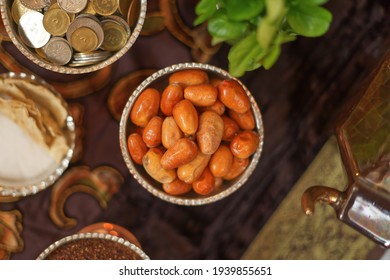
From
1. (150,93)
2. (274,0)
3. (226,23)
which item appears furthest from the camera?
(150,93)

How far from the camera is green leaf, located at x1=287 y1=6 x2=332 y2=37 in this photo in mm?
548

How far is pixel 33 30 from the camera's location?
775mm

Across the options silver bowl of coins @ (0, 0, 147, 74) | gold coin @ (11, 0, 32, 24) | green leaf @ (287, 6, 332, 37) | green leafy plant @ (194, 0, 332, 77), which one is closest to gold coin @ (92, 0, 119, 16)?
silver bowl of coins @ (0, 0, 147, 74)

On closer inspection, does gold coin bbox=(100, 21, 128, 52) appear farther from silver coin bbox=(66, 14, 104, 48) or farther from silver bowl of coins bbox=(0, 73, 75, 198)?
silver bowl of coins bbox=(0, 73, 75, 198)

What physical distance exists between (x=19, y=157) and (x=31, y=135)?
41 mm

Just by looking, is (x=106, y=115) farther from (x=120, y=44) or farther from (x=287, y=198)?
(x=287, y=198)

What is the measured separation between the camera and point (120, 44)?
79 cm

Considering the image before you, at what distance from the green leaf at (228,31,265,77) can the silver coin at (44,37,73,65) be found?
0.29 metres

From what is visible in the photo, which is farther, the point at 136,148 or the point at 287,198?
the point at 287,198

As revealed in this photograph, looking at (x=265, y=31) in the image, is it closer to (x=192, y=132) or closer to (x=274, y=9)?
(x=274, y=9)

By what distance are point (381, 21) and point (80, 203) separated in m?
0.60

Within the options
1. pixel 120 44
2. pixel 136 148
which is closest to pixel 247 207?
pixel 136 148

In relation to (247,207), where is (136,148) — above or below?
above

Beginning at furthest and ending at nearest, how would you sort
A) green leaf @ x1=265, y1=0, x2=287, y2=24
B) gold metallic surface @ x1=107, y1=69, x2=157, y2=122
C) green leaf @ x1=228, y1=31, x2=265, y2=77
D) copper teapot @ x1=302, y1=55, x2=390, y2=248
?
gold metallic surface @ x1=107, y1=69, x2=157, y2=122 → copper teapot @ x1=302, y1=55, x2=390, y2=248 → green leaf @ x1=228, y1=31, x2=265, y2=77 → green leaf @ x1=265, y1=0, x2=287, y2=24
